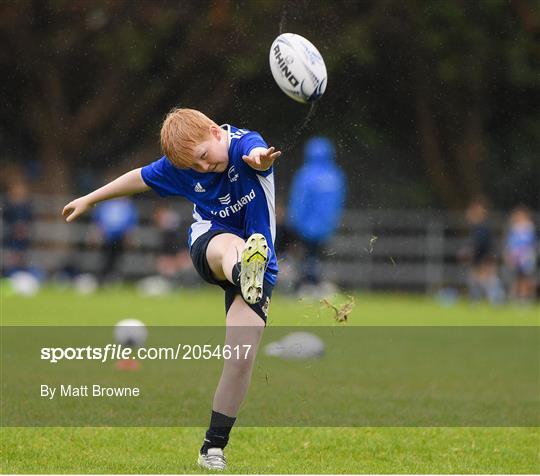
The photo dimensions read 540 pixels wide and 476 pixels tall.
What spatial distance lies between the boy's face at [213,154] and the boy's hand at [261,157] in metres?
0.14

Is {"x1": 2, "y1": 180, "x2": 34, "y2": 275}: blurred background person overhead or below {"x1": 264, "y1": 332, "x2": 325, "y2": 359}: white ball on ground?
overhead

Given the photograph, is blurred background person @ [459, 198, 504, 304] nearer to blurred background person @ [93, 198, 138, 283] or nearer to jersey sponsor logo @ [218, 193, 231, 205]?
blurred background person @ [93, 198, 138, 283]

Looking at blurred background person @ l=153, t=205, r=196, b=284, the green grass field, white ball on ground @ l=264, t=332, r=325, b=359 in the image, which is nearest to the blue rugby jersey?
the green grass field

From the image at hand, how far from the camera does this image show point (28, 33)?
11.6m

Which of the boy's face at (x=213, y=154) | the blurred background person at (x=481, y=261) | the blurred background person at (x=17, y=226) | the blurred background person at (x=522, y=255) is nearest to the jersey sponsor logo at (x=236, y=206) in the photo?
the boy's face at (x=213, y=154)

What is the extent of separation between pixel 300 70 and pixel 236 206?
1.06m

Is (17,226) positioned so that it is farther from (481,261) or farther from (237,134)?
(237,134)

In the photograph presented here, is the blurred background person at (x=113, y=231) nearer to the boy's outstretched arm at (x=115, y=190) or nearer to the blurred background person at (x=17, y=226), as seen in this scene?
the blurred background person at (x=17, y=226)

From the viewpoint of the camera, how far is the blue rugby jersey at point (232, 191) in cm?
496

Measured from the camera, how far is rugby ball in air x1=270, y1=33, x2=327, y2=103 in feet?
18.8

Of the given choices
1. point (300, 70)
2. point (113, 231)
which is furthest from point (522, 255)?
point (300, 70)

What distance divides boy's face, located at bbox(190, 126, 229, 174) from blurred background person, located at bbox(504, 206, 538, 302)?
12.9m

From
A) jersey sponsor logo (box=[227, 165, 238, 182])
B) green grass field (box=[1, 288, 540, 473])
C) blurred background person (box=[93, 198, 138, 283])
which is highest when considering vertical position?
blurred background person (box=[93, 198, 138, 283])

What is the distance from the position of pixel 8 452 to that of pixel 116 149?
8.48 meters
